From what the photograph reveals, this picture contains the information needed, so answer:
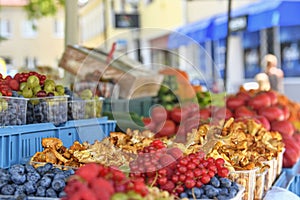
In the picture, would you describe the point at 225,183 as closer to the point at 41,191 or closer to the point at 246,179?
the point at 246,179

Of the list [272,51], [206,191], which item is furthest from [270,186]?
[272,51]

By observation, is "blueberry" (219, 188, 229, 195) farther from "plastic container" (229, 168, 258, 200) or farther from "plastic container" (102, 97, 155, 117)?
"plastic container" (102, 97, 155, 117)

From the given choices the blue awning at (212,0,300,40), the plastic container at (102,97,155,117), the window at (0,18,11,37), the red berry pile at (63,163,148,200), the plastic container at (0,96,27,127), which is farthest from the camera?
the window at (0,18,11,37)

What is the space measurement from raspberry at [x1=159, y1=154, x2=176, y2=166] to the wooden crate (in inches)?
89.7

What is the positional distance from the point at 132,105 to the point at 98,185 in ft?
11.7

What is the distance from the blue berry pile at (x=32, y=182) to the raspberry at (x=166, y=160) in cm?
41

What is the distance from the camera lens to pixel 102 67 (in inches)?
183

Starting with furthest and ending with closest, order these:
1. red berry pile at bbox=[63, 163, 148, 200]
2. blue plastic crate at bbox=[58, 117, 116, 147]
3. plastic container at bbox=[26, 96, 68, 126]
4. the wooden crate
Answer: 1. the wooden crate
2. blue plastic crate at bbox=[58, 117, 116, 147]
3. plastic container at bbox=[26, 96, 68, 126]
4. red berry pile at bbox=[63, 163, 148, 200]

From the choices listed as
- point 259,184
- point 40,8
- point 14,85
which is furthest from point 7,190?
point 40,8

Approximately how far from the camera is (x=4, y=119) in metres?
2.55

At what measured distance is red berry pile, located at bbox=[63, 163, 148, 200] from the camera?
1471 millimetres

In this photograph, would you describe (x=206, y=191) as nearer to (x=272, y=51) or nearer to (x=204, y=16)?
(x=272, y=51)

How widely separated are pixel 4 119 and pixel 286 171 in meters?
2.27

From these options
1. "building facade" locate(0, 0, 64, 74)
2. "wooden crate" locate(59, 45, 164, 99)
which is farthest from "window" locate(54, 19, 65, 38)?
"wooden crate" locate(59, 45, 164, 99)
